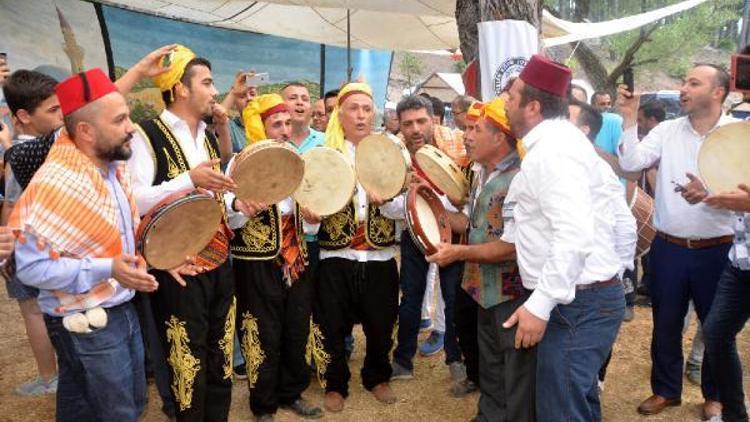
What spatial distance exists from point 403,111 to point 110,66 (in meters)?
5.97

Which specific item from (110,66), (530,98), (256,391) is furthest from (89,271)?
(110,66)

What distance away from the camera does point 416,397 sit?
4.02 metres

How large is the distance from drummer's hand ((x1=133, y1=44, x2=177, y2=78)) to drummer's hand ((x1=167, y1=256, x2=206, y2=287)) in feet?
3.01

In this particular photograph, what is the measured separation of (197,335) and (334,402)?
1226 millimetres

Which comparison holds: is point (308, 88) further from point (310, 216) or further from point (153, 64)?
point (153, 64)

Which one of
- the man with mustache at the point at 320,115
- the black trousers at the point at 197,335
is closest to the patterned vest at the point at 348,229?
the black trousers at the point at 197,335

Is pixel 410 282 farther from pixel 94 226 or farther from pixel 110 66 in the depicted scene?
pixel 110 66

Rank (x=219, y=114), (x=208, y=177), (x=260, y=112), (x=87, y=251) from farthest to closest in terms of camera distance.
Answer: (x=260, y=112) < (x=219, y=114) < (x=208, y=177) < (x=87, y=251)

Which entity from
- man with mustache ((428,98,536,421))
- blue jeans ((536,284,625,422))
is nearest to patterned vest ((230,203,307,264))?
man with mustache ((428,98,536,421))

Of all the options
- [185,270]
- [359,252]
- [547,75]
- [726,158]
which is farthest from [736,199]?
[185,270]

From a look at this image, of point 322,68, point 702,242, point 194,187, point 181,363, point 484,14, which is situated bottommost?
point 181,363

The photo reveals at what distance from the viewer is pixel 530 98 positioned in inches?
95.1

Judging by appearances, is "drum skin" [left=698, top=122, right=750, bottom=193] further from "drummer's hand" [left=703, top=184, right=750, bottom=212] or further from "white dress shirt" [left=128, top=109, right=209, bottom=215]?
"white dress shirt" [left=128, top=109, right=209, bottom=215]

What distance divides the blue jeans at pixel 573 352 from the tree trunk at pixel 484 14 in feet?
9.93
